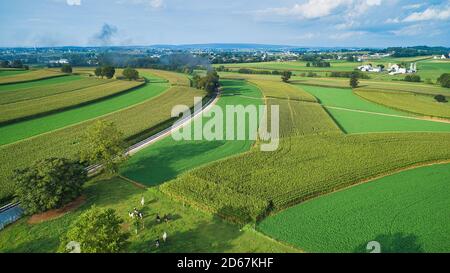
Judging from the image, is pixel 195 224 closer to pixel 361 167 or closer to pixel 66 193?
pixel 66 193

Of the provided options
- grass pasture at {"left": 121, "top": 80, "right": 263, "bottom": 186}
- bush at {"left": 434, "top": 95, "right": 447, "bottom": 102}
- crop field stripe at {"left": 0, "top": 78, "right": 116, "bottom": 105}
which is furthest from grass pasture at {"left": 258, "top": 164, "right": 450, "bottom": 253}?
crop field stripe at {"left": 0, "top": 78, "right": 116, "bottom": 105}

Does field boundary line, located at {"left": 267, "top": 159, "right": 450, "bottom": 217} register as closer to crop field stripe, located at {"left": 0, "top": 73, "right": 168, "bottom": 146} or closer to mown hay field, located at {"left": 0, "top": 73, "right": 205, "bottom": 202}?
mown hay field, located at {"left": 0, "top": 73, "right": 205, "bottom": 202}

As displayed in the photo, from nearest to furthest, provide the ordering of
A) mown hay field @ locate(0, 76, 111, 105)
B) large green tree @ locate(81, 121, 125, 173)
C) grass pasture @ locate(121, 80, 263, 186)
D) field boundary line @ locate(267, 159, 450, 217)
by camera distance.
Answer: field boundary line @ locate(267, 159, 450, 217)
large green tree @ locate(81, 121, 125, 173)
grass pasture @ locate(121, 80, 263, 186)
mown hay field @ locate(0, 76, 111, 105)

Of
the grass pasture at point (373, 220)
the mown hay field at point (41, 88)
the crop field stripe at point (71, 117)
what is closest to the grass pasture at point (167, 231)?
the grass pasture at point (373, 220)

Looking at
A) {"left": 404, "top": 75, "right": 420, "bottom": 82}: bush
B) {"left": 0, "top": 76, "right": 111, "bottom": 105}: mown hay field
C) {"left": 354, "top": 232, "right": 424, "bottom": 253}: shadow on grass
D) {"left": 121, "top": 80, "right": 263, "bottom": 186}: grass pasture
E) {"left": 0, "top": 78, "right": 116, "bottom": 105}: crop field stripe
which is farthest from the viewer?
{"left": 404, "top": 75, "right": 420, "bottom": 82}: bush

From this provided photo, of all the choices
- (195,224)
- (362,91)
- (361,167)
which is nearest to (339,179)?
(361,167)

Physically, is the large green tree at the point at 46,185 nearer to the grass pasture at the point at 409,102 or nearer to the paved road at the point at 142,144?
the paved road at the point at 142,144
